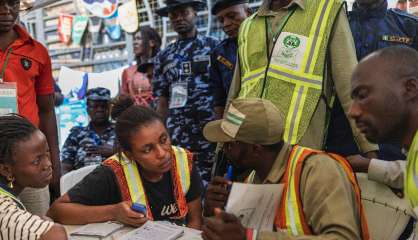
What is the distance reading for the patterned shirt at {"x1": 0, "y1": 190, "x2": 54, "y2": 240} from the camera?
5.06 ft

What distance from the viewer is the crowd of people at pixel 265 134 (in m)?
1.44

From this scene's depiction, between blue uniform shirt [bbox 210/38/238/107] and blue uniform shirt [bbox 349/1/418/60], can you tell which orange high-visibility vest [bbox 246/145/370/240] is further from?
blue uniform shirt [bbox 210/38/238/107]

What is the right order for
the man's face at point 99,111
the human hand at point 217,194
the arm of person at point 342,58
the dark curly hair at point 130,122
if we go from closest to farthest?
the human hand at point 217,194 → the arm of person at point 342,58 → the dark curly hair at point 130,122 → the man's face at point 99,111

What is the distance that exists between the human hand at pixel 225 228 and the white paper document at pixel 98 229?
→ 1.64ft

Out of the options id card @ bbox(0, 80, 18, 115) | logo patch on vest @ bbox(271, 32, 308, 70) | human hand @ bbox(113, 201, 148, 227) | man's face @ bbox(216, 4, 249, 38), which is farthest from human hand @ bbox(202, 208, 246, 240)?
man's face @ bbox(216, 4, 249, 38)

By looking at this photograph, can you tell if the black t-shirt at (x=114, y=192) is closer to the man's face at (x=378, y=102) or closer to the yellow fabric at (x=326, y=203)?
the yellow fabric at (x=326, y=203)

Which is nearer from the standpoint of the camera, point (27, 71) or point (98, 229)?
point (98, 229)

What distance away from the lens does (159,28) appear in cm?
820

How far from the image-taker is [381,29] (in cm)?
253

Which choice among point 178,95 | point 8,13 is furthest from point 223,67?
point 8,13

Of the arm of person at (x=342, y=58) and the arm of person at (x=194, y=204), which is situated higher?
the arm of person at (x=342, y=58)

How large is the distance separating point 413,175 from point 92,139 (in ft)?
10.4

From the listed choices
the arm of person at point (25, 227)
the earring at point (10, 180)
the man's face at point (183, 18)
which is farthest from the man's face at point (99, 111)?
the arm of person at point (25, 227)

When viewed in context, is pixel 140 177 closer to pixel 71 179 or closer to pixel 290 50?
pixel 71 179
